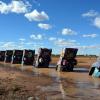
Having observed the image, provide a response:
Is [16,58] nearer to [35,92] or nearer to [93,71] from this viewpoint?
[93,71]

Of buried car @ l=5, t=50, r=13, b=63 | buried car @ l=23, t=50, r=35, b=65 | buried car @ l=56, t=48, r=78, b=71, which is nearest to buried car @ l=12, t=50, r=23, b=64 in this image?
buried car @ l=23, t=50, r=35, b=65

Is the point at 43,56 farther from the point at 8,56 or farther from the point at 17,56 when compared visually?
the point at 8,56

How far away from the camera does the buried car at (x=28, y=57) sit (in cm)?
4753

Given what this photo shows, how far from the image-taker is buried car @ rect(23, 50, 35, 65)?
47531mm

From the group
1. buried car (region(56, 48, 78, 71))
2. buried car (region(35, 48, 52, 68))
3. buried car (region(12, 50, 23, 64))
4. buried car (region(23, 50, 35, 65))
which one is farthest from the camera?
buried car (region(12, 50, 23, 64))

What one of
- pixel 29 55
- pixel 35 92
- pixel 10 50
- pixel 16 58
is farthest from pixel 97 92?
pixel 10 50

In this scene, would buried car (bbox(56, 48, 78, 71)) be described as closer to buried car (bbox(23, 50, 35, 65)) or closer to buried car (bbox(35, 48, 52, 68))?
buried car (bbox(35, 48, 52, 68))

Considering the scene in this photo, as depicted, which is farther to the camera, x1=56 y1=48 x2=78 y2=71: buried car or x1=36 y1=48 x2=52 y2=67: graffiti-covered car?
x1=36 y1=48 x2=52 y2=67: graffiti-covered car

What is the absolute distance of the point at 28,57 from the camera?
48.2 metres

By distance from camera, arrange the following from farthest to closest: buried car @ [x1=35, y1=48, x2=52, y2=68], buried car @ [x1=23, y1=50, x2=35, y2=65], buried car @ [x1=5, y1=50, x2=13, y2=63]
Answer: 1. buried car @ [x1=5, y1=50, x2=13, y2=63]
2. buried car @ [x1=23, y1=50, x2=35, y2=65]
3. buried car @ [x1=35, y1=48, x2=52, y2=68]

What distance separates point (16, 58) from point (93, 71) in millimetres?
27488

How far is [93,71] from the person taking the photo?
92.4 ft

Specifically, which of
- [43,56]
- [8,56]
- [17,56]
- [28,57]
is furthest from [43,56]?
[8,56]

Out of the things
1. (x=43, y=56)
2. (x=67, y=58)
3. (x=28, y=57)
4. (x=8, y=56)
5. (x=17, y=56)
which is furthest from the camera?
(x=8, y=56)
